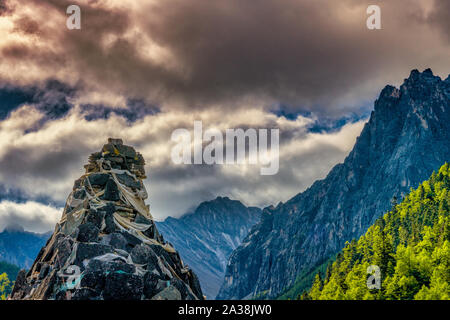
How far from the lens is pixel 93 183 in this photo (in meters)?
64.2

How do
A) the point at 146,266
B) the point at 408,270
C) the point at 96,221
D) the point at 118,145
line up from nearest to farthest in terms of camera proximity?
the point at 146,266 → the point at 96,221 → the point at 408,270 → the point at 118,145

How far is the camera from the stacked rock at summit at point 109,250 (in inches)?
1628

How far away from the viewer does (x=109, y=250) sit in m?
47.8

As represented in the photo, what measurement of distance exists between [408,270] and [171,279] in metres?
32.7

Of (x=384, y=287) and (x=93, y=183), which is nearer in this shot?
(x=384, y=287)

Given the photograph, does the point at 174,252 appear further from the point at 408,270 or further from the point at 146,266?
the point at 408,270

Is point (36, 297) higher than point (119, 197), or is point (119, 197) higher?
point (119, 197)

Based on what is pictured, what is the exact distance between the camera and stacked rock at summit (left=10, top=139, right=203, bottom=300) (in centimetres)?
4134
